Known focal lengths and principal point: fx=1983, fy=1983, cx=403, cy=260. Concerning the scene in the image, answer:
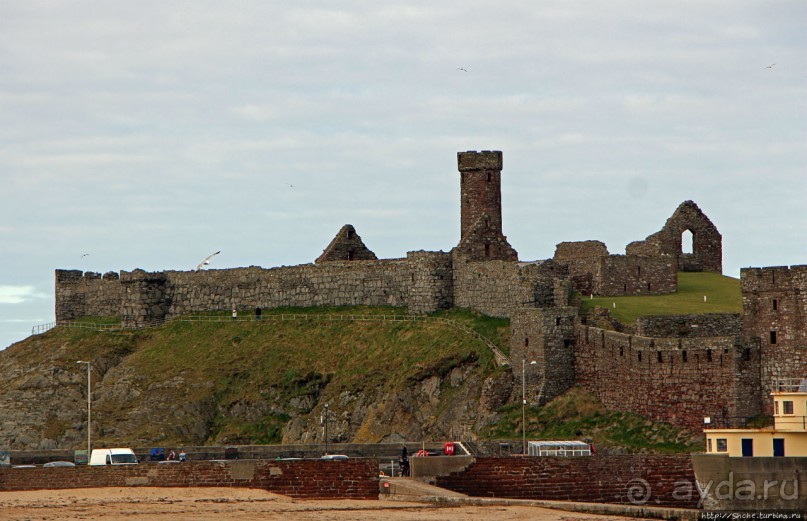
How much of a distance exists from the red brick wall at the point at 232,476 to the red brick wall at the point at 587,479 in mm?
4409

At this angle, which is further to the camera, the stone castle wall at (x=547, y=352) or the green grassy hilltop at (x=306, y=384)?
the stone castle wall at (x=547, y=352)

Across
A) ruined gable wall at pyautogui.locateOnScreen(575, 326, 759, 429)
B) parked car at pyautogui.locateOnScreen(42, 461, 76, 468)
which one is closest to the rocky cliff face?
ruined gable wall at pyautogui.locateOnScreen(575, 326, 759, 429)

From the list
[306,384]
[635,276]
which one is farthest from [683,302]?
[306,384]

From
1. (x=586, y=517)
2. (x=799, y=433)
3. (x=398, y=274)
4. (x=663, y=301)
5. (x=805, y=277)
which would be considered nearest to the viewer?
(x=586, y=517)

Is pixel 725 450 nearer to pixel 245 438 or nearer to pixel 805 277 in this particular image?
pixel 805 277

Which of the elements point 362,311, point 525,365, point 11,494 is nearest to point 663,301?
point 525,365

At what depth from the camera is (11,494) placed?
6912 cm

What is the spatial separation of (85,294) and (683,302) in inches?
1571

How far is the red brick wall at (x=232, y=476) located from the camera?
69750mm

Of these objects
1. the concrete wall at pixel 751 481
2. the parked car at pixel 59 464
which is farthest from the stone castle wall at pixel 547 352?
the parked car at pixel 59 464

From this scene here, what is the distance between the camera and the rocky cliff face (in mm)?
88812

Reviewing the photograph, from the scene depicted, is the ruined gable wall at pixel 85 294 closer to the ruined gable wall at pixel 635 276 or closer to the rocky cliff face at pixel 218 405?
the rocky cliff face at pixel 218 405

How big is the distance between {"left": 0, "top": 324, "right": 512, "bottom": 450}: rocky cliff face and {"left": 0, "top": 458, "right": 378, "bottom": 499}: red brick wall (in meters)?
17.3

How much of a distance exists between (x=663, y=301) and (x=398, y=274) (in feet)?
48.3
